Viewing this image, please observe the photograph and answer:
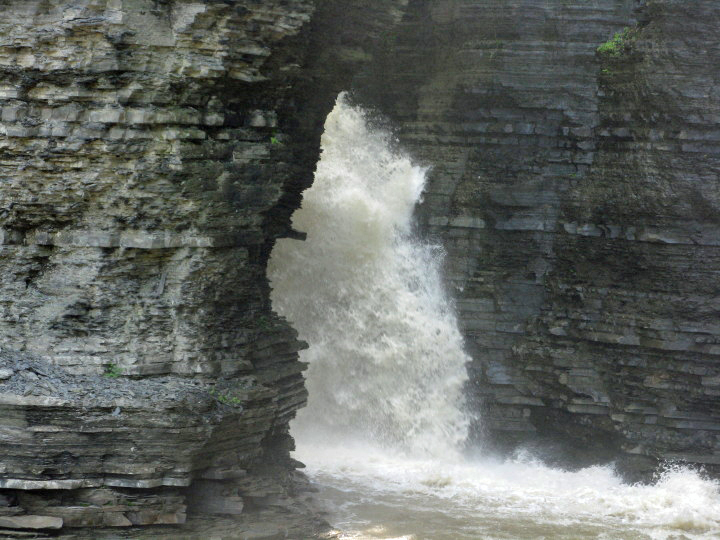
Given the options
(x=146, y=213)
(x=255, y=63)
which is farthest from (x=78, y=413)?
(x=255, y=63)

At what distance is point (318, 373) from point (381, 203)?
3.39 m

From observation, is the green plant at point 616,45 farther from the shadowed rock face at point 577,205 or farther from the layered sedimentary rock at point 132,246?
the layered sedimentary rock at point 132,246

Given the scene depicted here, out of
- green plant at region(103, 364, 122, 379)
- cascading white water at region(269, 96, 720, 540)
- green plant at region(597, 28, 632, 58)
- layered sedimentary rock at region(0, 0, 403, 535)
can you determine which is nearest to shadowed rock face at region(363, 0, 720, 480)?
green plant at region(597, 28, 632, 58)

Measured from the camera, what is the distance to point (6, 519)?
44.3 ft

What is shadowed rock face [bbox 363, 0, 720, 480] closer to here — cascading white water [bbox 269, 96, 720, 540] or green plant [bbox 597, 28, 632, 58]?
green plant [bbox 597, 28, 632, 58]

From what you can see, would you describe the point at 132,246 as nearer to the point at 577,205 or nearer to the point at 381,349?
the point at 381,349

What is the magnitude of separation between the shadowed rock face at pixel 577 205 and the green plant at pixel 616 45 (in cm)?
4

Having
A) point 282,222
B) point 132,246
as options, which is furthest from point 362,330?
point 132,246

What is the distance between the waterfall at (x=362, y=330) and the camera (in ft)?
65.5

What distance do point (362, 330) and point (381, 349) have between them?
0.49m

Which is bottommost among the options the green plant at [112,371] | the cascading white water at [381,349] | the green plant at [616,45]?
the green plant at [112,371]

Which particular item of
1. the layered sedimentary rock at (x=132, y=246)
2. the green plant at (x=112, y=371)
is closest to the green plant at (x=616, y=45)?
the layered sedimentary rock at (x=132, y=246)

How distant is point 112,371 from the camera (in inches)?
558

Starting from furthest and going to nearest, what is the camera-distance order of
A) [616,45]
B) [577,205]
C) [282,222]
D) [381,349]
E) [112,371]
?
[577,205] → [381,349] → [616,45] → [282,222] → [112,371]
